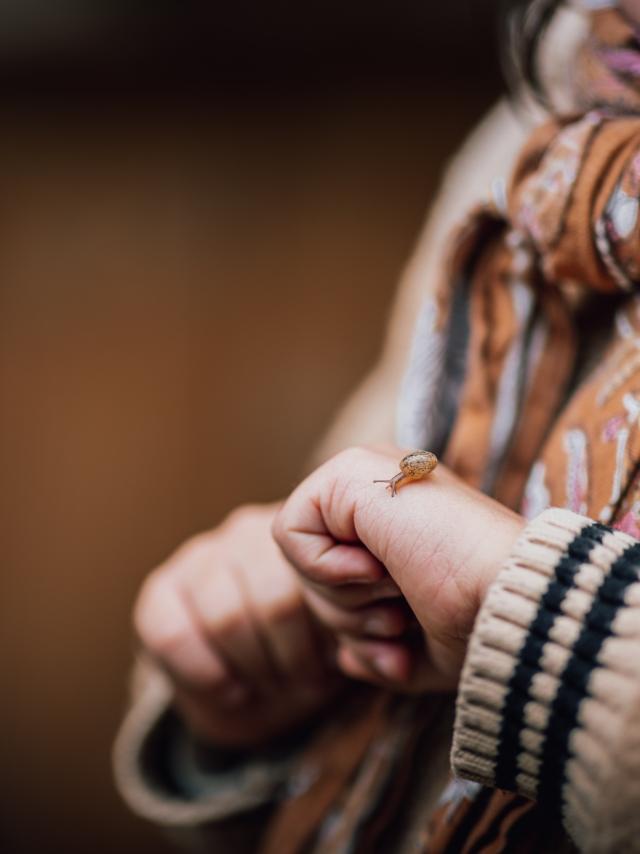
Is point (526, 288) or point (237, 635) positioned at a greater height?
point (526, 288)

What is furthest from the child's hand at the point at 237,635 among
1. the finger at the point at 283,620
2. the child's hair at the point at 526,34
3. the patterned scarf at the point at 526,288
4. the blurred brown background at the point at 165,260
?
the blurred brown background at the point at 165,260

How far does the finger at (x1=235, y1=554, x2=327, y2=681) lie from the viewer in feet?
1.13

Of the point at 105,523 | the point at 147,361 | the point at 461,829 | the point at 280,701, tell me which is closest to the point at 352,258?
the point at 147,361

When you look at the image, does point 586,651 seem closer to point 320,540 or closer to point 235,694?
point 320,540

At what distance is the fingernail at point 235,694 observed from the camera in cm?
37

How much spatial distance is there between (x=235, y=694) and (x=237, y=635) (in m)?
0.04

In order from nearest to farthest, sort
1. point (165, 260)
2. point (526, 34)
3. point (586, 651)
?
1. point (586, 651)
2. point (526, 34)
3. point (165, 260)

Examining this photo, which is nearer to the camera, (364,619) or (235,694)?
(364,619)

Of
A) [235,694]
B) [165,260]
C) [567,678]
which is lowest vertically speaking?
[235,694]

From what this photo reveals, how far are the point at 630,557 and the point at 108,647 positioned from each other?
33.3 inches

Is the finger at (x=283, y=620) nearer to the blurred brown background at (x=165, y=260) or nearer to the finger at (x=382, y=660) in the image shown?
the finger at (x=382, y=660)

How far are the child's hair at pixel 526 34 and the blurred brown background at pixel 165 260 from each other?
57 centimetres

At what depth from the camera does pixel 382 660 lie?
0.28 meters

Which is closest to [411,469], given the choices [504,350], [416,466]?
[416,466]
